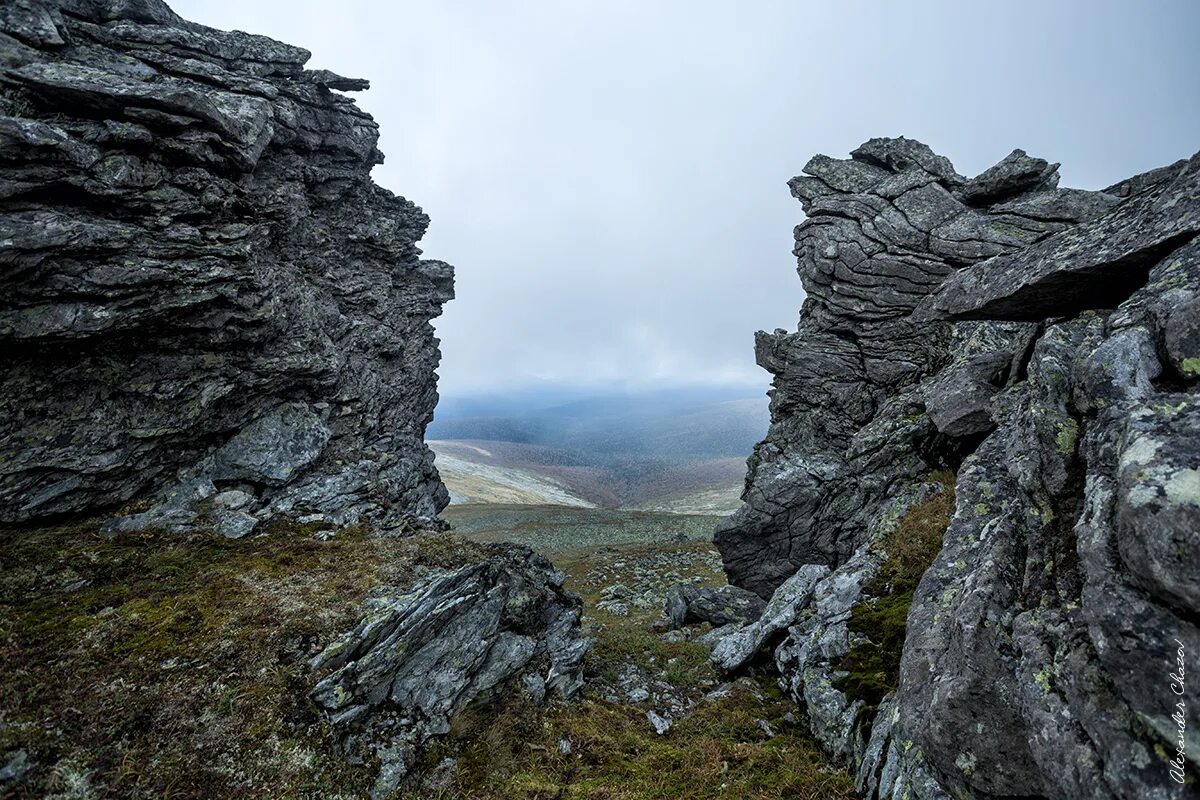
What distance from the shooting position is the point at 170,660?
1272cm

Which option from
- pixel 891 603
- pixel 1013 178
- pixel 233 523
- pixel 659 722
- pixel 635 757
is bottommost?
pixel 659 722

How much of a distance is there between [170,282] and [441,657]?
19.7 meters

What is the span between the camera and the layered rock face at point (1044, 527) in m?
6.64

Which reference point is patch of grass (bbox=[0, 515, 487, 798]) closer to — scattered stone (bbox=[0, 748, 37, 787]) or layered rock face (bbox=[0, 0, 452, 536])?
scattered stone (bbox=[0, 748, 37, 787])

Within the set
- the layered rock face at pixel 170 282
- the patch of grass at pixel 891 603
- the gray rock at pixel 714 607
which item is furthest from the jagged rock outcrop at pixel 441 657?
the gray rock at pixel 714 607

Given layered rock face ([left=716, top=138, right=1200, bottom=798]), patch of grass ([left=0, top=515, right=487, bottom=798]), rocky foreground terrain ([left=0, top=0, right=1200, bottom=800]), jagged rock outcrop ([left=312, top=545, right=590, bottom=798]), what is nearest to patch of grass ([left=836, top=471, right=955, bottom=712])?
rocky foreground terrain ([left=0, top=0, right=1200, bottom=800])

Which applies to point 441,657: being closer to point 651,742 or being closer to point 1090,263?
point 651,742

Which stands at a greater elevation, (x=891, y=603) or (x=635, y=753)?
(x=891, y=603)

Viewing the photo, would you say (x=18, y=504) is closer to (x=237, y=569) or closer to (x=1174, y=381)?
(x=237, y=569)

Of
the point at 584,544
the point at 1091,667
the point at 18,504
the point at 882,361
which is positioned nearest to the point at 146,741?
the point at 18,504

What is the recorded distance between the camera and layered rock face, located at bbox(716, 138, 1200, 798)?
664 centimetres

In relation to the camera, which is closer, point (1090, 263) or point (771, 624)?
point (1090, 263)

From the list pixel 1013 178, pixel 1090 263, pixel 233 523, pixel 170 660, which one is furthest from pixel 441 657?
pixel 1013 178

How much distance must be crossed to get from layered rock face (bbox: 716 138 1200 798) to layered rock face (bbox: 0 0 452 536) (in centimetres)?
2311
